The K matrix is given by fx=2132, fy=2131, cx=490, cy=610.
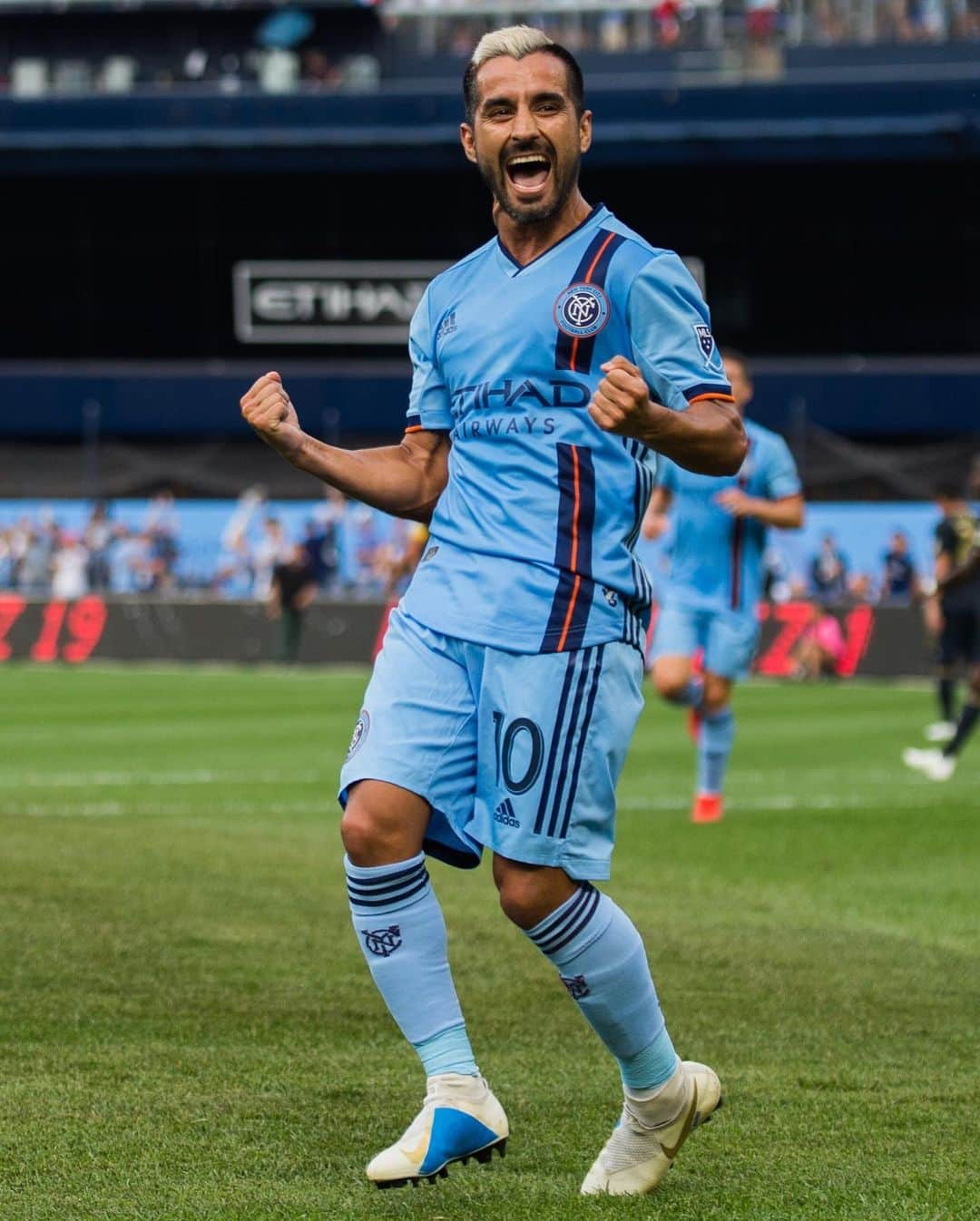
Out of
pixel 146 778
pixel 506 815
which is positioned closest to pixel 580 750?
pixel 506 815

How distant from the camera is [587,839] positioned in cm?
444

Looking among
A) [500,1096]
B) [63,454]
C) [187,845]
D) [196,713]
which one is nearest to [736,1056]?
[500,1096]

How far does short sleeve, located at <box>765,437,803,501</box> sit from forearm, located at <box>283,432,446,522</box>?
6938 millimetres

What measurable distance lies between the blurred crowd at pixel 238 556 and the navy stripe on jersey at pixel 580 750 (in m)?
23.4

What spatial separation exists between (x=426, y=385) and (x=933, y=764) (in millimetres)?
10431

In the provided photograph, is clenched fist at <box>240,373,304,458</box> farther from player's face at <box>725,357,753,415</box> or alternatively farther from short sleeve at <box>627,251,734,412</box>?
player's face at <box>725,357,753,415</box>

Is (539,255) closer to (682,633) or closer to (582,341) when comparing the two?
(582,341)

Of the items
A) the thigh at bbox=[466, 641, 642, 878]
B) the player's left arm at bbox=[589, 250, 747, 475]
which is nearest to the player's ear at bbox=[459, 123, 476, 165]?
the player's left arm at bbox=[589, 250, 747, 475]

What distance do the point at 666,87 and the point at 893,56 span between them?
14.1ft

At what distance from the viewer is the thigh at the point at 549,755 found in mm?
4367

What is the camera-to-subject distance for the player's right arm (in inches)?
182

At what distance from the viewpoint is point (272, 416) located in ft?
15.1

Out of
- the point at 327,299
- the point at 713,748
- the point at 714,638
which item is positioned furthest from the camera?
the point at 327,299

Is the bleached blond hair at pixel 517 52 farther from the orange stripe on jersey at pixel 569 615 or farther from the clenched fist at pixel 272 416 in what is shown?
the orange stripe on jersey at pixel 569 615
